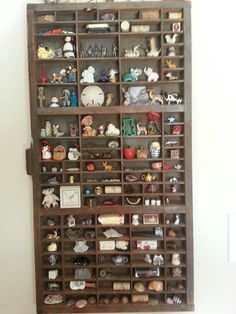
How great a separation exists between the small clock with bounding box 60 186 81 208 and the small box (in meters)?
0.88

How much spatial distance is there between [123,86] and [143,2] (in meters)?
0.40

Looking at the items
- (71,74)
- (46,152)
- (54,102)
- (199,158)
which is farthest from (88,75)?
(199,158)

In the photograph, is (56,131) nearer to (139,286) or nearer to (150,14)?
(150,14)

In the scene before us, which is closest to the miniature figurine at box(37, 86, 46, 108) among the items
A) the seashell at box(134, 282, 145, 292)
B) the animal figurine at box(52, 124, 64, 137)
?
the animal figurine at box(52, 124, 64, 137)

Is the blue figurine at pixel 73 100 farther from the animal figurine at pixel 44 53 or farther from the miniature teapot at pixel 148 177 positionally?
the miniature teapot at pixel 148 177


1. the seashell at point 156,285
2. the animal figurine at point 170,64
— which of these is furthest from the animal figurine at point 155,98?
the seashell at point 156,285

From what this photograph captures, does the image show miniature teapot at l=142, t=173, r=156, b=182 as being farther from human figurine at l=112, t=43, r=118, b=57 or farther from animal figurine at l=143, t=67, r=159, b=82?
human figurine at l=112, t=43, r=118, b=57

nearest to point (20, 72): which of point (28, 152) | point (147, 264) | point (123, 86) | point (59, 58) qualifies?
point (59, 58)

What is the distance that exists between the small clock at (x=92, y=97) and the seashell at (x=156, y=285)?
0.93 meters

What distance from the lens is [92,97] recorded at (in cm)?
153

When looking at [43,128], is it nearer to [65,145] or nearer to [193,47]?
[65,145]

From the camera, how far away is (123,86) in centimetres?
156

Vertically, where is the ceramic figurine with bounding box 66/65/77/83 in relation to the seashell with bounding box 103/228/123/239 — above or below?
above

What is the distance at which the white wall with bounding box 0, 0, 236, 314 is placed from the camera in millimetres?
1550
